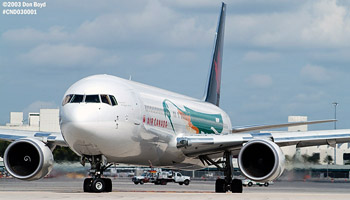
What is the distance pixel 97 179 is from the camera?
2384 cm

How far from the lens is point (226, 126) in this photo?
1446 inches

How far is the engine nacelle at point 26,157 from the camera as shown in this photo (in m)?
25.0

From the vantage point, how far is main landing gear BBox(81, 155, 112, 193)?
23.7m

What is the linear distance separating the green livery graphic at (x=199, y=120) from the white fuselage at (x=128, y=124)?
6 centimetres

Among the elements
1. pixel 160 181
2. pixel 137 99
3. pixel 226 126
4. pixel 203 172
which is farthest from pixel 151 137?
pixel 203 172

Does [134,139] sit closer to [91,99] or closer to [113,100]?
[113,100]

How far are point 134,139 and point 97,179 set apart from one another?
5.95 ft

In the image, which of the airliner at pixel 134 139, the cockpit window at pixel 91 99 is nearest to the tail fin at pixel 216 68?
the airliner at pixel 134 139

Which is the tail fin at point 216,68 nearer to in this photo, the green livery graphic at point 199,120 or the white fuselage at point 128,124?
the green livery graphic at point 199,120

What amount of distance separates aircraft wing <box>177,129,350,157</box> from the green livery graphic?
109cm

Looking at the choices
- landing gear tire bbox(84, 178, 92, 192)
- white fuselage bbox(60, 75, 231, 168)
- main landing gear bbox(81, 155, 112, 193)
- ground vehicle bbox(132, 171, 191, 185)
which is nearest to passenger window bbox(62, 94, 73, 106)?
white fuselage bbox(60, 75, 231, 168)

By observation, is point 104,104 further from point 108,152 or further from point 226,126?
point 226,126

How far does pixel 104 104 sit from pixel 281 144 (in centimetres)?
753

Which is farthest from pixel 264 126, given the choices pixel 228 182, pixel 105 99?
pixel 105 99
